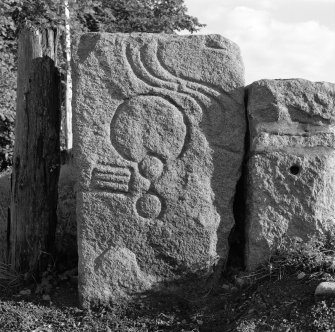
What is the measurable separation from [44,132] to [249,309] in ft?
6.31

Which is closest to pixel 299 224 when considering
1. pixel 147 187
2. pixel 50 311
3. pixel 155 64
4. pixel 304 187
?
pixel 304 187

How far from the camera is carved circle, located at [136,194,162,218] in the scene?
14.0ft

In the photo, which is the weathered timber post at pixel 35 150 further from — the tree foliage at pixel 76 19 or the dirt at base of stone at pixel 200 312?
the tree foliage at pixel 76 19

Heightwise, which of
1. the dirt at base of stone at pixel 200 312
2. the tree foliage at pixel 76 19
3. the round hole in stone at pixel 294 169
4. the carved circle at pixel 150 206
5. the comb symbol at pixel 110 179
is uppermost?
the tree foliage at pixel 76 19

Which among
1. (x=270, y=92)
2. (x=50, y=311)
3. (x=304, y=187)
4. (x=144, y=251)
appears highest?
(x=270, y=92)

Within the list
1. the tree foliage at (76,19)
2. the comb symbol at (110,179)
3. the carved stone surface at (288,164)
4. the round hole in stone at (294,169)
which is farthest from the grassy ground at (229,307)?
the tree foliage at (76,19)

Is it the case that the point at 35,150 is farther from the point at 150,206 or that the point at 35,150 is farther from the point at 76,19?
the point at 76,19

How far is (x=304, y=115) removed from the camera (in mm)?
4273

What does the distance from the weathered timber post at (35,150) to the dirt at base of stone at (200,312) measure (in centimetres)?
47

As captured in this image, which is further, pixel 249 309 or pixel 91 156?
pixel 91 156

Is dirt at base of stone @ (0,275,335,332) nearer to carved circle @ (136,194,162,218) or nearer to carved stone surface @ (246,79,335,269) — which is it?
carved stone surface @ (246,79,335,269)

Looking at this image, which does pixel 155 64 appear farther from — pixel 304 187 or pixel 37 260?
pixel 37 260

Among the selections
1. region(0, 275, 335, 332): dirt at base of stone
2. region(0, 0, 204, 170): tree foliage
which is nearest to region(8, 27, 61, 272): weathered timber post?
region(0, 275, 335, 332): dirt at base of stone

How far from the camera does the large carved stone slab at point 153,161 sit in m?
4.25
